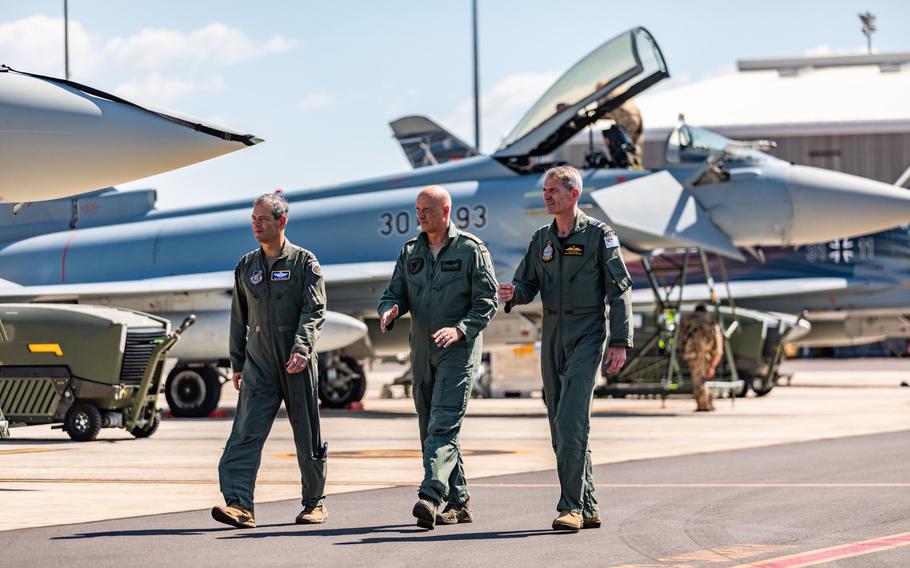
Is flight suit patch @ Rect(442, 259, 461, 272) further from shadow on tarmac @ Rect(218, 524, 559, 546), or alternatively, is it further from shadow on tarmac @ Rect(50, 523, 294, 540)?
shadow on tarmac @ Rect(50, 523, 294, 540)

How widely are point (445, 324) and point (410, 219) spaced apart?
11.6m

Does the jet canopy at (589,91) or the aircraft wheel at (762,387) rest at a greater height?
the jet canopy at (589,91)

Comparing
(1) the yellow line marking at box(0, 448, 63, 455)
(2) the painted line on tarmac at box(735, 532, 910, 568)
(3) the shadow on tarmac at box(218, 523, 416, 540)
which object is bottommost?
(3) the shadow on tarmac at box(218, 523, 416, 540)

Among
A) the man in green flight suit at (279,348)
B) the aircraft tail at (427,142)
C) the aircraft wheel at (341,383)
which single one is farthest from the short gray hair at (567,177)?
the aircraft tail at (427,142)

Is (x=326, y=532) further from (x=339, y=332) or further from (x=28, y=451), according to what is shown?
(x=339, y=332)

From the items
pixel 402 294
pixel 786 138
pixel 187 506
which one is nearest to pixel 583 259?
pixel 402 294

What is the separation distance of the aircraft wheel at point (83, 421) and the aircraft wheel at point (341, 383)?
691 cm

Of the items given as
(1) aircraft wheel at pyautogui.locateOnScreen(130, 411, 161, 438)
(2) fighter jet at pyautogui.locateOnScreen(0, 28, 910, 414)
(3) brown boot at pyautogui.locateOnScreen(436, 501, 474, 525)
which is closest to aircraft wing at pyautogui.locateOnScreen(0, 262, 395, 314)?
(2) fighter jet at pyautogui.locateOnScreen(0, 28, 910, 414)

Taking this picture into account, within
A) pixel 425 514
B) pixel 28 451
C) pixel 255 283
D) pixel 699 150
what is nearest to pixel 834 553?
pixel 425 514

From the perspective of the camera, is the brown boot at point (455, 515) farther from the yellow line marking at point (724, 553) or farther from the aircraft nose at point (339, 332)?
the aircraft nose at point (339, 332)

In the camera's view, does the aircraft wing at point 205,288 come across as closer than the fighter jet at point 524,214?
No

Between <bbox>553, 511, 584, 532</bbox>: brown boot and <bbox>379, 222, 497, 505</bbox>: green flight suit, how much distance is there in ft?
1.95

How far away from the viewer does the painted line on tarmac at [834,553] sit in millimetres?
5762

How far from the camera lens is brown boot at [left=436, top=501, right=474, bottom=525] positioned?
7.18 metres
